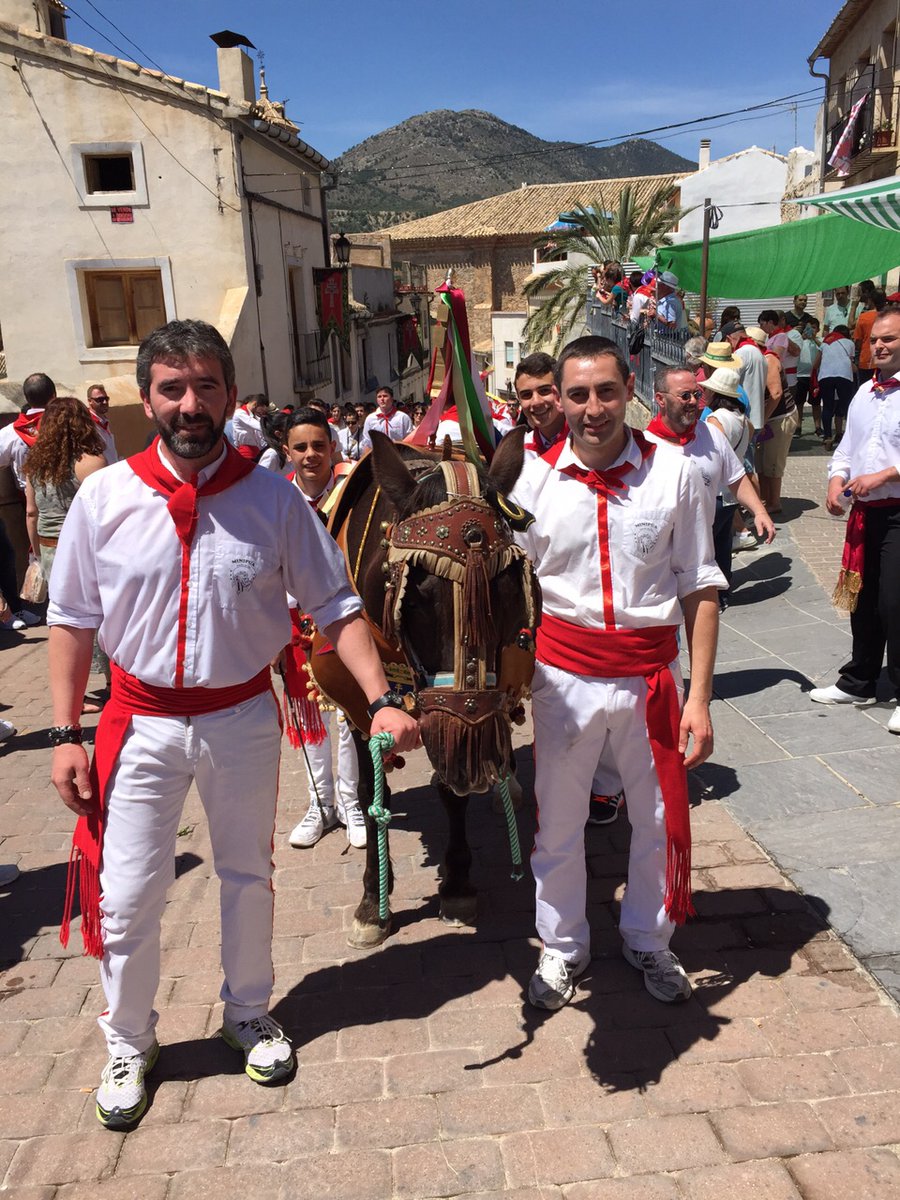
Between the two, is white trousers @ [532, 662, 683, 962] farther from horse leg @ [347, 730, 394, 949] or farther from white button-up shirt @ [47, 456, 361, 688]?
white button-up shirt @ [47, 456, 361, 688]

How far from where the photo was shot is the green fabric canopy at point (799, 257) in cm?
997

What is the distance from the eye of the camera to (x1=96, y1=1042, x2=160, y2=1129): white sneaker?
2842 millimetres

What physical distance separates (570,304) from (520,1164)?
85.5ft

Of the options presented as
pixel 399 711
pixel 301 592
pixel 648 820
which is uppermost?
pixel 301 592

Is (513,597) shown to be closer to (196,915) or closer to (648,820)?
(648,820)

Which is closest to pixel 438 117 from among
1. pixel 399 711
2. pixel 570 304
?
pixel 570 304

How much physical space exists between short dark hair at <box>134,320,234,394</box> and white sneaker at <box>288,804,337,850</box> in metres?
2.63

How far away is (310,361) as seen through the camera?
24266 millimetres

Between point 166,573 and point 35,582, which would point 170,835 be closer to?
point 166,573

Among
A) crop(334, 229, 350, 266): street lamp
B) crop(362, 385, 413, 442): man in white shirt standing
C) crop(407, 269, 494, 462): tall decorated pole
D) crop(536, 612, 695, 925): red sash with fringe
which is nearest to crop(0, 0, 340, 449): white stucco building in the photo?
crop(334, 229, 350, 266): street lamp

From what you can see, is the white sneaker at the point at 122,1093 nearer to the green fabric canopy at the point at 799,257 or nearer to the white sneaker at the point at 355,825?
the white sneaker at the point at 355,825

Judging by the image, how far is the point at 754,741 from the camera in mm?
5402

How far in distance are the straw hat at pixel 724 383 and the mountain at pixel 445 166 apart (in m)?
105

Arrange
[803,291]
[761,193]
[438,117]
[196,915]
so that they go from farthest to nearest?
[438,117] → [761,193] → [803,291] → [196,915]
